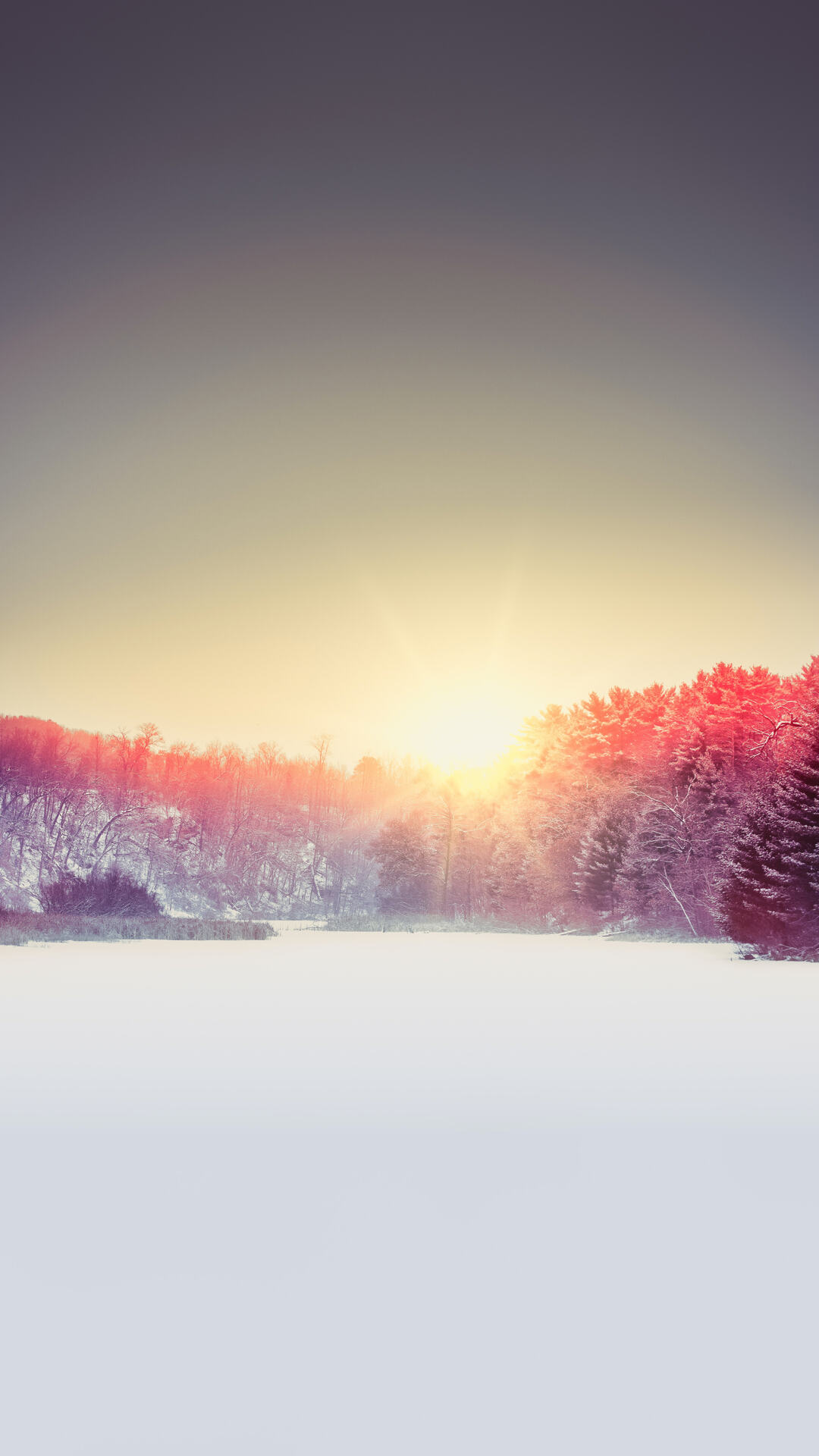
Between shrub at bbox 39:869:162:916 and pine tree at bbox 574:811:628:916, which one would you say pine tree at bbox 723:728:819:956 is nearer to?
pine tree at bbox 574:811:628:916

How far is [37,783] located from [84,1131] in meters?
62.8

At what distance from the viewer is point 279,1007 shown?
506 inches

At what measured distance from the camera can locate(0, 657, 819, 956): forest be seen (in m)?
27.0

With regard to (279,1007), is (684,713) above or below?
above

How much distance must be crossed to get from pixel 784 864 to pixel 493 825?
98.4 ft

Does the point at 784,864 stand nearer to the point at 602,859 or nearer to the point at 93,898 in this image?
the point at 602,859

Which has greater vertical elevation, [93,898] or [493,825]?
[493,825]

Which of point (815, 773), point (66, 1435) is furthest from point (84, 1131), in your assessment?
point (815, 773)

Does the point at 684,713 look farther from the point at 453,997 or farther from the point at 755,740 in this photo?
the point at 453,997

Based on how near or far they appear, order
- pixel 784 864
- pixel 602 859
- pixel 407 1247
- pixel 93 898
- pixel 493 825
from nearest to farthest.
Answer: pixel 407 1247 < pixel 784 864 < pixel 93 898 < pixel 602 859 < pixel 493 825

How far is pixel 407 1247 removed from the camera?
426 centimetres

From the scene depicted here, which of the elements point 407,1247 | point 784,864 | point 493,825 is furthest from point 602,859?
point 407,1247

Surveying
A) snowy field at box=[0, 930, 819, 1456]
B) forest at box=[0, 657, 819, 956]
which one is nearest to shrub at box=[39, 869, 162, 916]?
forest at box=[0, 657, 819, 956]

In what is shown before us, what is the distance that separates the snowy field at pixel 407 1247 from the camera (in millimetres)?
2910
